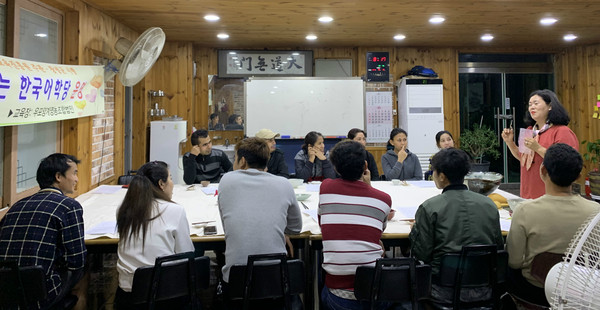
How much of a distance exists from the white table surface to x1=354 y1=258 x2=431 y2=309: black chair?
0.41 metres

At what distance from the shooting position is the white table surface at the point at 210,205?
2.11 metres

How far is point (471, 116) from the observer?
21.5 feet

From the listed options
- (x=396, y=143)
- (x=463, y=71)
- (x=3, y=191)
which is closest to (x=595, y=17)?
(x=463, y=71)

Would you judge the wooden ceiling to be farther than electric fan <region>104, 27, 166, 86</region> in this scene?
Yes

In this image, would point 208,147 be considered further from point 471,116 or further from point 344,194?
point 471,116

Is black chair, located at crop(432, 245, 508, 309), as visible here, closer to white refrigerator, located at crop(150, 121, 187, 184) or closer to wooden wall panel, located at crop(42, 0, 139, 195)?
wooden wall panel, located at crop(42, 0, 139, 195)

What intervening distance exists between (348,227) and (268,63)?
469 cm

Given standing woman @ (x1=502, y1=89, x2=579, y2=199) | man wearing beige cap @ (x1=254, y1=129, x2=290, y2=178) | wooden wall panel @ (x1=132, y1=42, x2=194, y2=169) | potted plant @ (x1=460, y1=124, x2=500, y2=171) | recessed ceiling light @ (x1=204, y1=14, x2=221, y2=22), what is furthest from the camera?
potted plant @ (x1=460, y1=124, x2=500, y2=171)

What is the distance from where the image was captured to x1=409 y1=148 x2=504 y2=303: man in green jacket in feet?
5.44

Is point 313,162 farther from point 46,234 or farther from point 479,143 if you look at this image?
point 479,143

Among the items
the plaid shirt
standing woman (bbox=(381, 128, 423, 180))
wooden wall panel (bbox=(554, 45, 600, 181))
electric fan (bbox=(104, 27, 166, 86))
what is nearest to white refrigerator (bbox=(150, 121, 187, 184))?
electric fan (bbox=(104, 27, 166, 86))

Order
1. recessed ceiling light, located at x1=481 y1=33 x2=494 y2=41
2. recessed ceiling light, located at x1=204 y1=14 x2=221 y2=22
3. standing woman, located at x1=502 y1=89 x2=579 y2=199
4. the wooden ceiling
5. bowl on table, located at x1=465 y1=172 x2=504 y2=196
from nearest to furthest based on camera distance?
1. bowl on table, located at x1=465 y1=172 x2=504 y2=196
2. standing woman, located at x1=502 y1=89 x2=579 y2=199
3. the wooden ceiling
4. recessed ceiling light, located at x1=204 y1=14 x2=221 y2=22
5. recessed ceiling light, located at x1=481 y1=33 x2=494 y2=41

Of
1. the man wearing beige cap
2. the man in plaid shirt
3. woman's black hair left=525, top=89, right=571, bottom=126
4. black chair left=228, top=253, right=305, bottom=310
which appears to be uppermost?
woman's black hair left=525, top=89, right=571, bottom=126

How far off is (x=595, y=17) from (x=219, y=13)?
4138 millimetres
